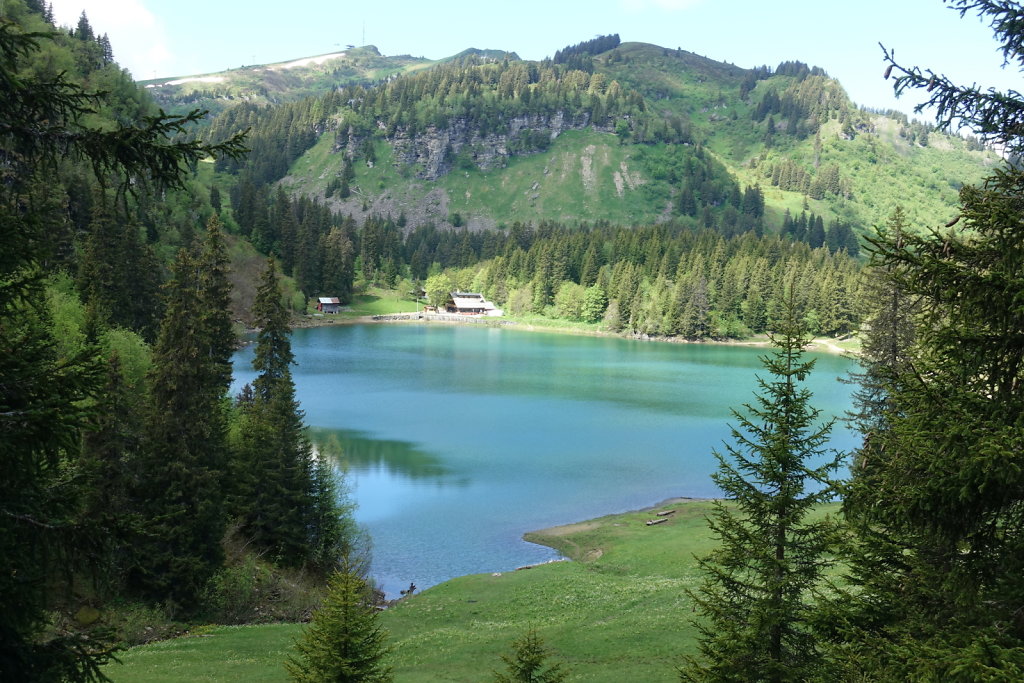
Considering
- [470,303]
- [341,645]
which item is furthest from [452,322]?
[341,645]

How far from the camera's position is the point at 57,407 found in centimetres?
633

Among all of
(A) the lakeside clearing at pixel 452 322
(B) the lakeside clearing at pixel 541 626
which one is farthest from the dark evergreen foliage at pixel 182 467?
(A) the lakeside clearing at pixel 452 322

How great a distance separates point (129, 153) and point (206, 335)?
25.2m

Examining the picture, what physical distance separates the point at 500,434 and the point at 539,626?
37011 millimetres

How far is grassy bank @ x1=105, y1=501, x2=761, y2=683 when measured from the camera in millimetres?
21109

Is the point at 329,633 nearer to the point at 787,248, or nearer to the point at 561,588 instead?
the point at 561,588

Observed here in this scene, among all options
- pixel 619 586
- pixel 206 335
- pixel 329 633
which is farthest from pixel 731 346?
pixel 329 633

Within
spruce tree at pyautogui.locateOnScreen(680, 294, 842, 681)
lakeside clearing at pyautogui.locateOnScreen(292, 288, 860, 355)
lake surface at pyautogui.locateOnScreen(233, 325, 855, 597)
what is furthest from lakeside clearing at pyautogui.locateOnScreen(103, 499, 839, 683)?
lakeside clearing at pyautogui.locateOnScreen(292, 288, 860, 355)

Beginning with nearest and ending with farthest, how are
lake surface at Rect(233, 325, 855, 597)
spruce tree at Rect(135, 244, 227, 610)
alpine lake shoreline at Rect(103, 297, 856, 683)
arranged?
alpine lake shoreline at Rect(103, 297, 856, 683) → spruce tree at Rect(135, 244, 227, 610) → lake surface at Rect(233, 325, 855, 597)

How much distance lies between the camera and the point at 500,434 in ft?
211

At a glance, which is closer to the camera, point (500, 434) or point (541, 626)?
point (541, 626)

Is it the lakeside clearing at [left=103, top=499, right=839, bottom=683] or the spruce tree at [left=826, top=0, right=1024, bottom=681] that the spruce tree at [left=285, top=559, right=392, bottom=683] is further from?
the spruce tree at [left=826, top=0, right=1024, bottom=681]

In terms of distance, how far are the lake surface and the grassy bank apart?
13.6 feet

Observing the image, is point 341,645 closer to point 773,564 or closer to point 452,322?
point 773,564
